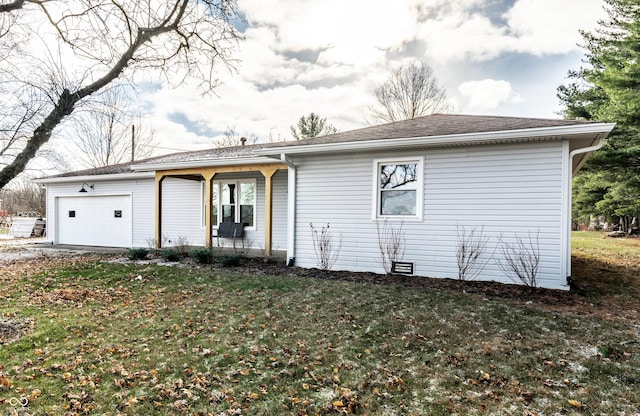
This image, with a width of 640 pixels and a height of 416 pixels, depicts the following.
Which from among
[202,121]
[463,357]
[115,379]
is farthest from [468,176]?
[202,121]

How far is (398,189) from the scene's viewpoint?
727 cm

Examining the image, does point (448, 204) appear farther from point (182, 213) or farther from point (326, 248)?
point (182, 213)

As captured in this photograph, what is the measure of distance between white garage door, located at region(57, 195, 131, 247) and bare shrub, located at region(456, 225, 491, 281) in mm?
11415

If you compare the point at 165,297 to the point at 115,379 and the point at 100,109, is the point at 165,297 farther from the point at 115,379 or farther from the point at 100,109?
the point at 100,109

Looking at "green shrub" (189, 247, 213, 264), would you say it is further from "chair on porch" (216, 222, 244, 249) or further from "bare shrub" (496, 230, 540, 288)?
"bare shrub" (496, 230, 540, 288)

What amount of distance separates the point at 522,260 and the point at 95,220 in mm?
14188

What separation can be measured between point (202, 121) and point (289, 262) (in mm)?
19226

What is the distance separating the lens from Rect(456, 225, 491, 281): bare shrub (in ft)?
21.4

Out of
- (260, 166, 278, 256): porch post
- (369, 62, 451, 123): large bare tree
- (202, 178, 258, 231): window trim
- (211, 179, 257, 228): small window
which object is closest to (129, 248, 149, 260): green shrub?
(202, 178, 258, 231): window trim

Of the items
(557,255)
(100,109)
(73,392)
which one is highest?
(100,109)

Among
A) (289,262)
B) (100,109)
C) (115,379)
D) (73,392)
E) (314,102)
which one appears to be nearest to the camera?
(73,392)

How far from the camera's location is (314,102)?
74.4 ft

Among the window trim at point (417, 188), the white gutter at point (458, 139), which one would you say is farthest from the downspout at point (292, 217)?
the window trim at point (417, 188)

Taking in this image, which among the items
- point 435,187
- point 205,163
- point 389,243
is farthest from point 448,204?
point 205,163
